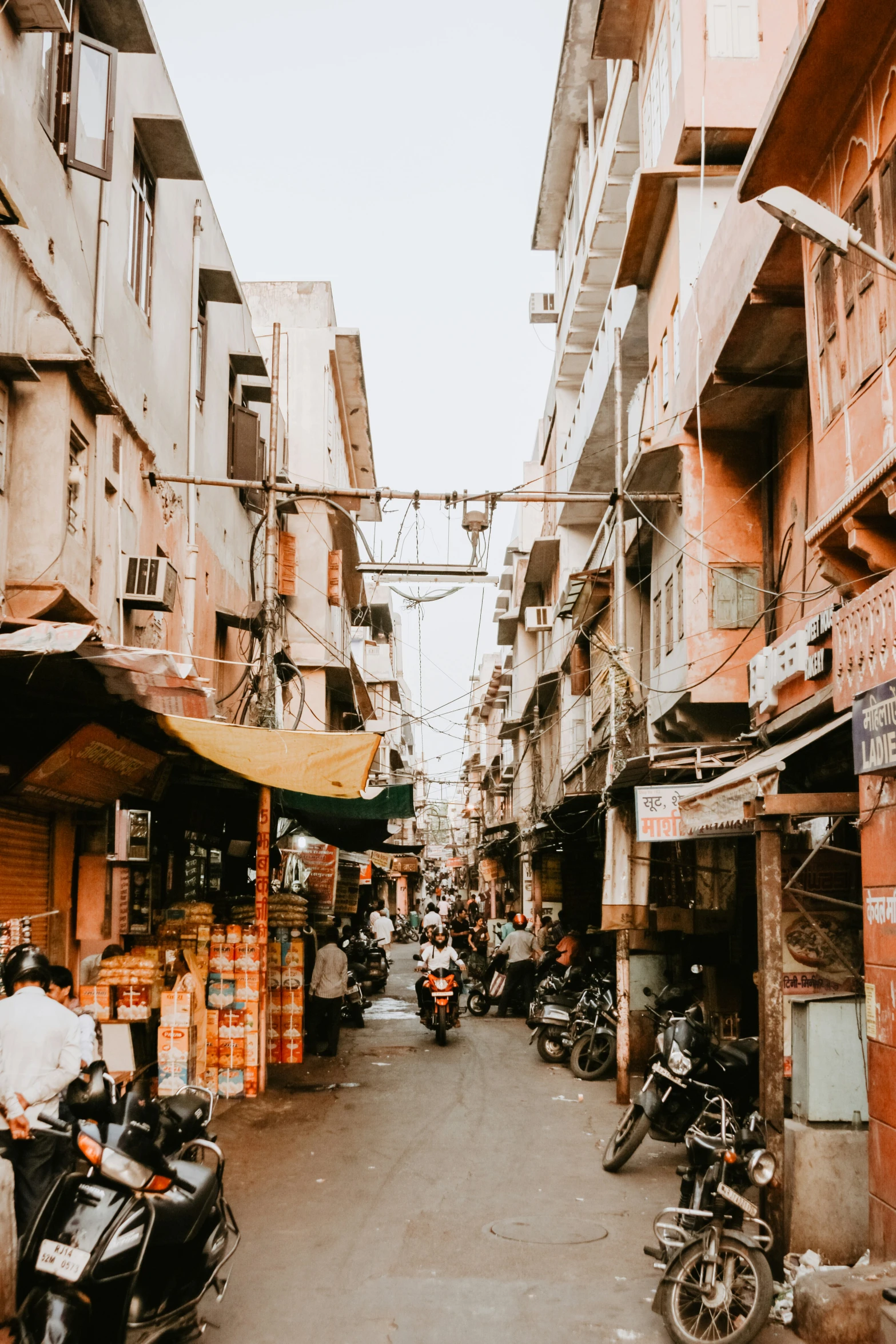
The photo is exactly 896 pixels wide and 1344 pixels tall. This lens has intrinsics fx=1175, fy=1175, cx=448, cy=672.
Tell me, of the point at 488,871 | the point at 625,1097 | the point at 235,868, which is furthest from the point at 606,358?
the point at 488,871

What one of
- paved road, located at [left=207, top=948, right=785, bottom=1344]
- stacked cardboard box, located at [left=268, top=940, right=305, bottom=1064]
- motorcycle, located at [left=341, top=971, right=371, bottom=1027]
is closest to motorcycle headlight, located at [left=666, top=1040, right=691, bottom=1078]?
paved road, located at [left=207, top=948, right=785, bottom=1344]

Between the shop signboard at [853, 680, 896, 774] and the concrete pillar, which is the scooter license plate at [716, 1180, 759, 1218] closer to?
the concrete pillar

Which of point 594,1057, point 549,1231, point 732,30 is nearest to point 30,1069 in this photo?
point 549,1231

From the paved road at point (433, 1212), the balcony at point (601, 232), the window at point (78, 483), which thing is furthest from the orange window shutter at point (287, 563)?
the window at point (78, 483)

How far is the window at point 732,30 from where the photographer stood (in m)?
14.2

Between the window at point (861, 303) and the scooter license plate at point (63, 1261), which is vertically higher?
the window at point (861, 303)

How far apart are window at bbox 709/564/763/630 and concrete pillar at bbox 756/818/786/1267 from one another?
18.8 feet

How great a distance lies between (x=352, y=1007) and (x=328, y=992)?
404 cm

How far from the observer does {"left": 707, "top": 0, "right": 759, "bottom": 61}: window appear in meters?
14.2

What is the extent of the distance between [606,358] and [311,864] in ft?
40.2

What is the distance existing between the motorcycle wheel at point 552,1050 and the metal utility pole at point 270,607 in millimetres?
5742

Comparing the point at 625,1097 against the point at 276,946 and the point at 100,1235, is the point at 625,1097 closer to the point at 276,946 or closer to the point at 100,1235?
the point at 276,946

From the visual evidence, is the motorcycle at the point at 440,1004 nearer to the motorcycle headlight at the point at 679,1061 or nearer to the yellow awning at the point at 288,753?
the yellow awning at the point at 288,753

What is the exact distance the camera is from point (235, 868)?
2312 cm
